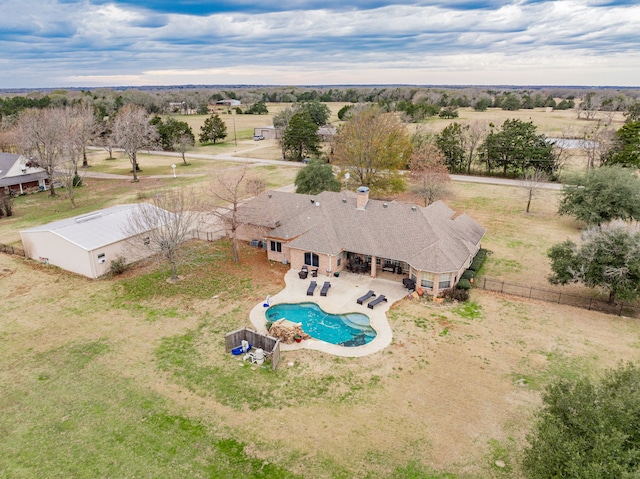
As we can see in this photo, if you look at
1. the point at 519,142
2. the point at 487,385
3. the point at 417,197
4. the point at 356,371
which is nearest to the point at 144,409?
the point at 356,371

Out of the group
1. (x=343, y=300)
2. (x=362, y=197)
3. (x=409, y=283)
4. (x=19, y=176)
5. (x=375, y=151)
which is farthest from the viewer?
(x=19, y=176)

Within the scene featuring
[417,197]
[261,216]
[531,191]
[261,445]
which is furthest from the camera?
[417,197]

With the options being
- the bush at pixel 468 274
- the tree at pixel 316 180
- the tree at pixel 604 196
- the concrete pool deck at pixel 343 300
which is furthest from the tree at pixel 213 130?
the bush at pixel 468 274

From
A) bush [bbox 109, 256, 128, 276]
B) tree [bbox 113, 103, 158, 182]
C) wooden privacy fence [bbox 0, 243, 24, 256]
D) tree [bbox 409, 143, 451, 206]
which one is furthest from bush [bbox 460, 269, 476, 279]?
tree [bbox 113, 103, 158, 182]

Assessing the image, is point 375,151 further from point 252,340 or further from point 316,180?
point 252,340

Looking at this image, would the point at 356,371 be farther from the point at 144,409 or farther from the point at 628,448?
the point at 628,448

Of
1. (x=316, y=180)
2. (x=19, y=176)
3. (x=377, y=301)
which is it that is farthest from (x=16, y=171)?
(x=377, y=301)
